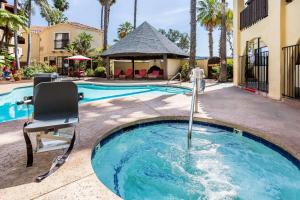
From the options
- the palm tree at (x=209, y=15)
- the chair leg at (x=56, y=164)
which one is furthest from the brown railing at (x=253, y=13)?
the palm tree at (x=209, y=15)

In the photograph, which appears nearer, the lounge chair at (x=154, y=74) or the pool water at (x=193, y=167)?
the pool water at (x=193, y=167)

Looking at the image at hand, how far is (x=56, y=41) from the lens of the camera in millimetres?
35969

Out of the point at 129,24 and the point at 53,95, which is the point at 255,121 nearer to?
the point at 53,95

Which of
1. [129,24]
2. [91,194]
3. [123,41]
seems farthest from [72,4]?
[91,194]

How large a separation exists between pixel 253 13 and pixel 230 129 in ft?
32.5

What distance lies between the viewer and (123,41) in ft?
82.8

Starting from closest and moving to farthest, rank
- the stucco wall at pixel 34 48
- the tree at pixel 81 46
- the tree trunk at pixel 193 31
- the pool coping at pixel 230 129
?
the pool coping at pixel 230 129 < the tree trunk at pixel 193 31 < the tree at pixel 81 46 < the stucco wall at pixel 34 48

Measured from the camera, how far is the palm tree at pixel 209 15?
36.8 m

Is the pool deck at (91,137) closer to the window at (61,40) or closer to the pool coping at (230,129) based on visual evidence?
the pool coping at (230,129)

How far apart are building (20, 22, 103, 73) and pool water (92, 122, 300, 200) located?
106ft

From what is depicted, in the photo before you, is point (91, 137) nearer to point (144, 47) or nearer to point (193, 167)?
point (193, 167)

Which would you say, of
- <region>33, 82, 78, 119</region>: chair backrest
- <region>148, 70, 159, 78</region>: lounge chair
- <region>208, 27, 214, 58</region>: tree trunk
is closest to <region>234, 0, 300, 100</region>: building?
<region>33, 82, 78, 119</region>: chair backrest

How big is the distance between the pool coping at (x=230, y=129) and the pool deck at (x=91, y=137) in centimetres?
3

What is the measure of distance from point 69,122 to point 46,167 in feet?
2.34
